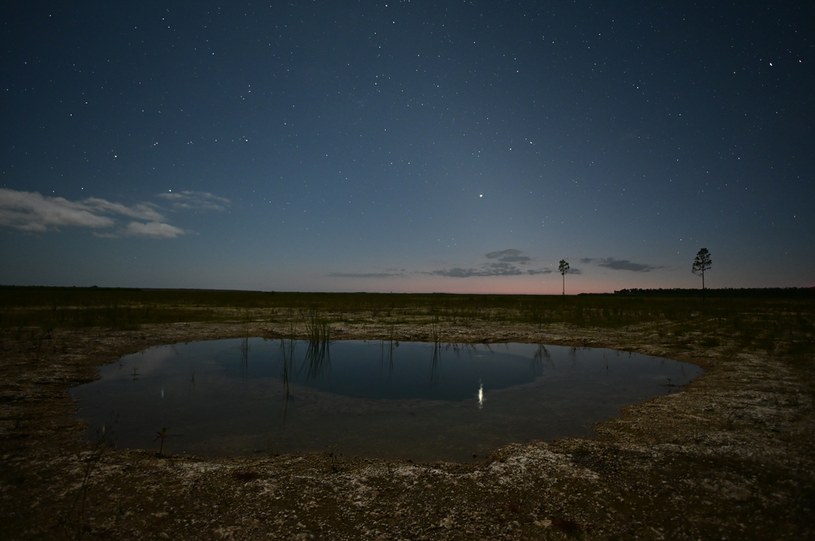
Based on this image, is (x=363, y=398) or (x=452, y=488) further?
(x=363, y=398)

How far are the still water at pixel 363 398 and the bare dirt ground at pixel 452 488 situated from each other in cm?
56

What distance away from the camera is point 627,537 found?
11.1ft

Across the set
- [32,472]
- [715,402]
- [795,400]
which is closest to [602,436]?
[715,402]

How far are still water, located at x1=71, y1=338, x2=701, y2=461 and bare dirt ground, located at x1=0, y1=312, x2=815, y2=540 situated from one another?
1.83 ft

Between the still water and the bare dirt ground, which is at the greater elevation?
the bare dirt ground

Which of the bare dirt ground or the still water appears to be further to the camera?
the still water

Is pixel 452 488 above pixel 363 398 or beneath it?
above

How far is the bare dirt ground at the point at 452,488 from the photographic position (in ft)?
11.5

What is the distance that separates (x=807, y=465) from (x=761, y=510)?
1721mm

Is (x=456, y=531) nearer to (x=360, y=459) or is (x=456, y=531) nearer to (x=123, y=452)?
(x=360, y=459)

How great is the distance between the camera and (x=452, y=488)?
14.0 ft

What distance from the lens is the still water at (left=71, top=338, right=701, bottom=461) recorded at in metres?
5.80

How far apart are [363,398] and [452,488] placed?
4.11 meters

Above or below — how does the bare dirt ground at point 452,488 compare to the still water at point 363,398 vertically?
above
